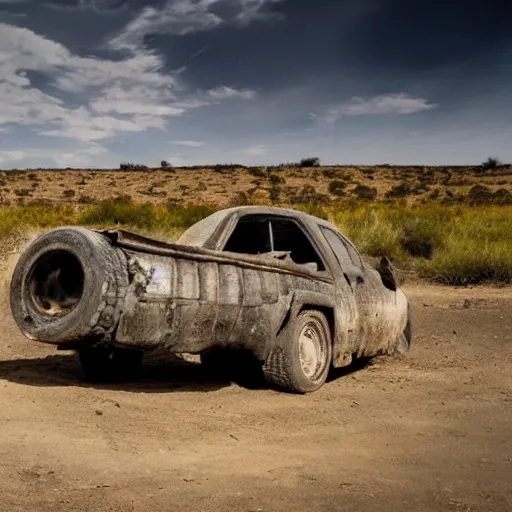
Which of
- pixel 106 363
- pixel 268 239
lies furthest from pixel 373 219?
pixel 106 363

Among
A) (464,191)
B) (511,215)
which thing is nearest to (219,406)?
(511,215)

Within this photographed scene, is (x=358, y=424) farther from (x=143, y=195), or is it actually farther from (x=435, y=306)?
(x=143, y=195)

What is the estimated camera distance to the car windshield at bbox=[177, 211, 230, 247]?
6.28 meters

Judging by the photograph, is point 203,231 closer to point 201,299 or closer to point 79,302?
point 201,299

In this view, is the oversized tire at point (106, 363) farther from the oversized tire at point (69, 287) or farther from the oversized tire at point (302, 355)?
the oversized tire at point (302, 355)

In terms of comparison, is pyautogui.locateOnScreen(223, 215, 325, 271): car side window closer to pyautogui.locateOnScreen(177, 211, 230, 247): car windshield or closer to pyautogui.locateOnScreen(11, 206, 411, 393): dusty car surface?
pyautogui.locateOnScreen(11, 206, 411, 393): dusty car surface

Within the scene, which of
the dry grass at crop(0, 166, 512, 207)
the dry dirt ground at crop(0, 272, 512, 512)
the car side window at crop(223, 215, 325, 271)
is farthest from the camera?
the dry grass at crop(0, 166, 512, 207)

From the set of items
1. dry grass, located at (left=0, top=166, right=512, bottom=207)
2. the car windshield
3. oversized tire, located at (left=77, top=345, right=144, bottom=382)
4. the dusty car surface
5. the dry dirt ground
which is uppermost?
dry grass, located at (left=0, top=166, right=512, bottom=207)

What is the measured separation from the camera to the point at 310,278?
21.5ft

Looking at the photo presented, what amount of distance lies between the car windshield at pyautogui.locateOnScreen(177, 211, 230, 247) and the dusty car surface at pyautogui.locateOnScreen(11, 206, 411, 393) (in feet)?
0.05

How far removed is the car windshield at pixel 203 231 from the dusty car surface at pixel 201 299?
15mm

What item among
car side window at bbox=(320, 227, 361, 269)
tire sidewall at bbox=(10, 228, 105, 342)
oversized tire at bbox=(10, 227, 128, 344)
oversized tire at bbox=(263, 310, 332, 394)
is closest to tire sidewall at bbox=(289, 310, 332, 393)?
oversized tire at bbox=(263, 310, 332, 394)

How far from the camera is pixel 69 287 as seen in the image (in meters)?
5.25

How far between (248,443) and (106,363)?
2.25 metres
